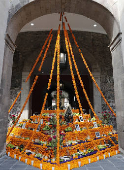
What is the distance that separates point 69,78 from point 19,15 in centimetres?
849

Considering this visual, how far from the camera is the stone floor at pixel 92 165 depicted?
250cm

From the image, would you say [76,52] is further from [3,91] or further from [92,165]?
[92,165]

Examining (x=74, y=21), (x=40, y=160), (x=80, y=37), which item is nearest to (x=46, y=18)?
(x=74, y=21)

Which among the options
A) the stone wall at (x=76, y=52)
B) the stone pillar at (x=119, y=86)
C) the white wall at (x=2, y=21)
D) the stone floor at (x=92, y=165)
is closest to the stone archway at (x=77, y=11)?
the stone pillar at (x=119, y=86)

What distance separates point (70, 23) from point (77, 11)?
129 inches

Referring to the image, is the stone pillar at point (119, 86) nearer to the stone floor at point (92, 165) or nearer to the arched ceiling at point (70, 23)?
the stone floor at point (92, 165)

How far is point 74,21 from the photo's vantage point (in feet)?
22.4

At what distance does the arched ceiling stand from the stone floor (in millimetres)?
6284

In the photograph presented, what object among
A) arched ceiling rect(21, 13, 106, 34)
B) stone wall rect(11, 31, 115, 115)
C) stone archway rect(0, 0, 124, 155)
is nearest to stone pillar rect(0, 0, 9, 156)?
stone archway rect(0, 0, 124, 155)

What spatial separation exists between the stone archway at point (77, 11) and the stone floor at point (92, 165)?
0.37 metres

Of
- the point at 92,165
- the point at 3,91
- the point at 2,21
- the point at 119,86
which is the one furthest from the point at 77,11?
the point at 92,165

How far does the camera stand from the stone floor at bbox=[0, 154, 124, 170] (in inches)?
98.6

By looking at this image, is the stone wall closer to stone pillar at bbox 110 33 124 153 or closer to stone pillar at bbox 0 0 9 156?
stone pillar at bbox 110 33 124 153

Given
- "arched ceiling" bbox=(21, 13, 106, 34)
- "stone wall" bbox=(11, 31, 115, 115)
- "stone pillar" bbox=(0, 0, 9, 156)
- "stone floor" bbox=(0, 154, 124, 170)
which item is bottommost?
"stone floor" bbox=(0, 154, 124, 170)
